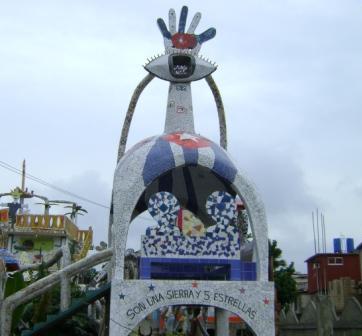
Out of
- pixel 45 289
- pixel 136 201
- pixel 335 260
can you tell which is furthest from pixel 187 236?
pixel 335 260

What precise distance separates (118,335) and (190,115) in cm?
716

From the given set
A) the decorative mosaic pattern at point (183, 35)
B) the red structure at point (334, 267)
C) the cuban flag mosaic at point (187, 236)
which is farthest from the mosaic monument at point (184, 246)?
the red structure at point (334, 267)

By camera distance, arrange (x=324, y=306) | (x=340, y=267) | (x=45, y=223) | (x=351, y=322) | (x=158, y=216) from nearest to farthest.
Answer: (x=158, y=216) → (x=324, y=306) → (x=351, y=322) → (x=45, y=223) → (x=340, y=267)

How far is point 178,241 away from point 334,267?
39.8 m

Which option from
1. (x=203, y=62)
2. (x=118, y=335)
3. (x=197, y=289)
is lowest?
(x=118, y=335)

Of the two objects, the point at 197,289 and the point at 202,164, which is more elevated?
the point at 202,164

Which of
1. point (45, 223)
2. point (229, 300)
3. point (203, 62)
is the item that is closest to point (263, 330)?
point (229, 300)

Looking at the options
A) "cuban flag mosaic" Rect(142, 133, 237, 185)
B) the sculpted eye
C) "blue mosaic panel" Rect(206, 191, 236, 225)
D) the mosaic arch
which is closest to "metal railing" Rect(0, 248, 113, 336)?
the mosaic arch

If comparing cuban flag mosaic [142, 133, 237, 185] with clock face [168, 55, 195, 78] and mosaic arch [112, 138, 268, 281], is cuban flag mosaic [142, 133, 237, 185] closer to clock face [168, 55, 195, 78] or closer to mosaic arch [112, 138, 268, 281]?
mosaic arch [112, 138, 268, 281]

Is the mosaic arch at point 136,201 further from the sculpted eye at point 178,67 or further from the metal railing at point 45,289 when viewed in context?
the sculpted eye at point 178,67

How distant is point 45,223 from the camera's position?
1794 inches

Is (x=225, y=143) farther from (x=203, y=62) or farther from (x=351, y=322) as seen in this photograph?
Result: (x=351, y=322)

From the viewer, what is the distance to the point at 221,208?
702 inches

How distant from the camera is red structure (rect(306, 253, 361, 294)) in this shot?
5384 cm
